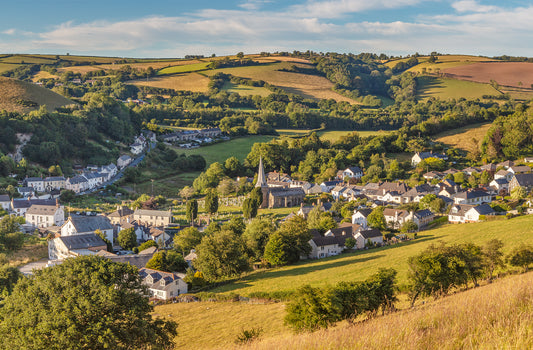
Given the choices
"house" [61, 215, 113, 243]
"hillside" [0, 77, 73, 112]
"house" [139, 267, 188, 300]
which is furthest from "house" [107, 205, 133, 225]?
"hillside" [0, 77, 73, 112]

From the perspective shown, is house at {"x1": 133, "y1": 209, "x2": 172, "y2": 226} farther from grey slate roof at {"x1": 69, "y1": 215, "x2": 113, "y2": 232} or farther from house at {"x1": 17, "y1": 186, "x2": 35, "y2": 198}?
house at {"x1": 17, "y1": 186, "x2": 35, "y2": 198}

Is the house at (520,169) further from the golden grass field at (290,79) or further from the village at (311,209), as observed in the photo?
the golden grass field at (290,79)

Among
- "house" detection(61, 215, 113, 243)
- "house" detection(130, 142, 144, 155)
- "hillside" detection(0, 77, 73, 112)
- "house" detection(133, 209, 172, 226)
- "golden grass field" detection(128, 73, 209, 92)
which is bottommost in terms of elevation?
"house" detection(133, 209, 172, 226)

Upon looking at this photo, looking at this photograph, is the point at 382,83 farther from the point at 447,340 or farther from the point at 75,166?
the point at 447,340

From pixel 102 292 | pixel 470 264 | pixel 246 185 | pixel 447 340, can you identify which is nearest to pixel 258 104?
pixel 246 185

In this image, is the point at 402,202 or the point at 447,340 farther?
the point at 402,202

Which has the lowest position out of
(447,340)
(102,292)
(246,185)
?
(246,185)
